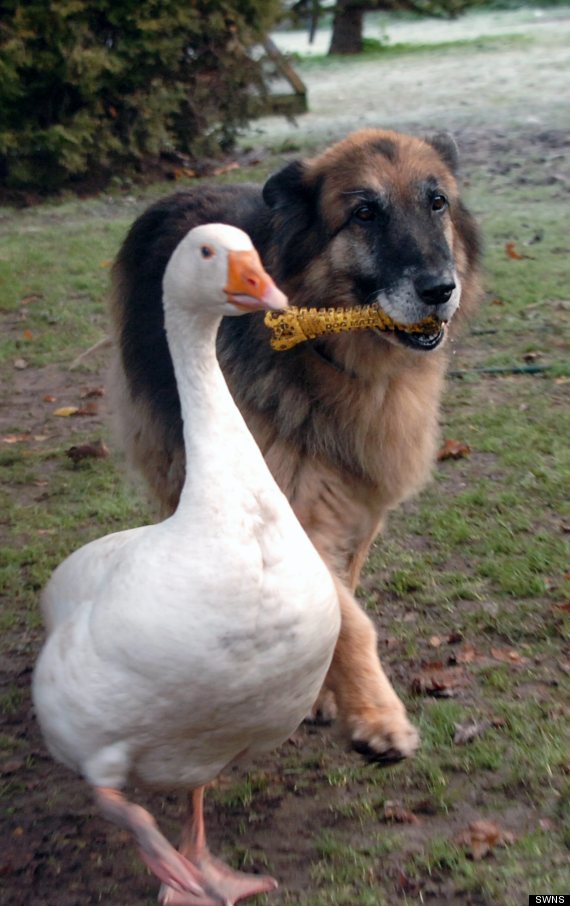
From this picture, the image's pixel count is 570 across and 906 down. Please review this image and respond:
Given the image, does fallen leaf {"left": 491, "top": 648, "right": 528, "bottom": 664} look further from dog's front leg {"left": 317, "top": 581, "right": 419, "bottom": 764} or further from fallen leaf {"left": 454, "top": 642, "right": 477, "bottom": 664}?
dog's front leg {"left": 317, "top": 581, "right": 419, "bottom": 764}

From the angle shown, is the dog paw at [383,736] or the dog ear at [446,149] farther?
the dog ear at [446,149]

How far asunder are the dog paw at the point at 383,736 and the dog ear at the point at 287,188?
1.80 m

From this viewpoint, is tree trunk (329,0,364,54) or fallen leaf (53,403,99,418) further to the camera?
tree trunk (329,0,364,54)

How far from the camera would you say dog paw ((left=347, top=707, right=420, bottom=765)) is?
3.36m

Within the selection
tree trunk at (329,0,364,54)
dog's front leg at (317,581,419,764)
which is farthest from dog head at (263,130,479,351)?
tree trunk at (329,0,364,54)

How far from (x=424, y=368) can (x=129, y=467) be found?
1.51 m

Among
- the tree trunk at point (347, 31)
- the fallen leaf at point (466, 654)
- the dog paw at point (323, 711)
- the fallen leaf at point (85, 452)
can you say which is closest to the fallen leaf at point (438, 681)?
the fallen leaf at point (466, 654)

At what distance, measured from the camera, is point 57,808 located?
3.52 metres

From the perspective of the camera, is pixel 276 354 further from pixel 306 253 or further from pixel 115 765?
pixel 115 765

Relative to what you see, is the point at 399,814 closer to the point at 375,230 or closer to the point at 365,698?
the point at 365,698

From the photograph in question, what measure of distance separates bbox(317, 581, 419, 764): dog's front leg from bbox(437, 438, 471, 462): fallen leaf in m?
2.42

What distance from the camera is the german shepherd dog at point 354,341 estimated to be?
3.97 m

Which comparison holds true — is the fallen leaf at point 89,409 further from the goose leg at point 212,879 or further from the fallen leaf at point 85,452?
the goose leg at point 212,879

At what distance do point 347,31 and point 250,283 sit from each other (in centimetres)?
2485
